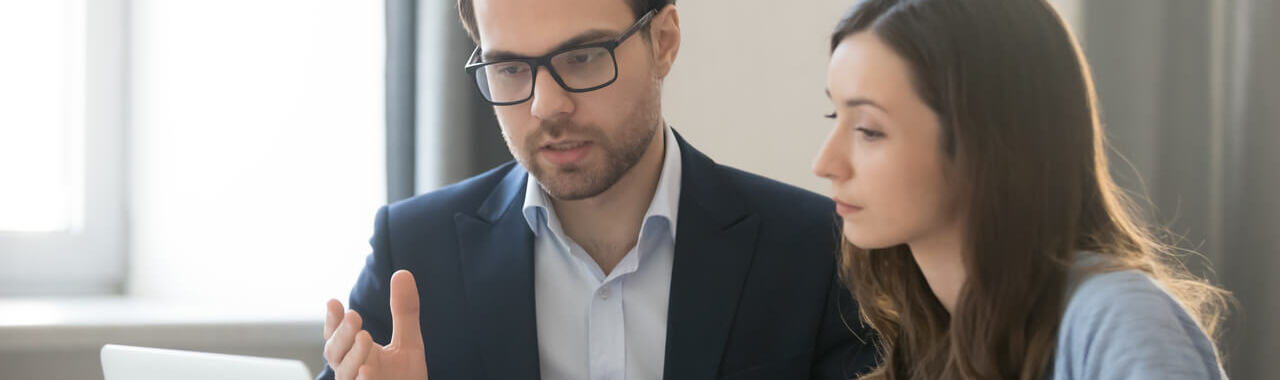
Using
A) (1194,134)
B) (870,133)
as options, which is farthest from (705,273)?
(1194,134)

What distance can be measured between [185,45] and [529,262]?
1124mm

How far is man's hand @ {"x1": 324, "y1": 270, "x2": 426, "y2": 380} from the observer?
1.12 meters

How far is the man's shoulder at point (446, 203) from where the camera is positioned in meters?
1.56

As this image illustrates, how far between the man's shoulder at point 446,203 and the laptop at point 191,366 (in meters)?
0.45

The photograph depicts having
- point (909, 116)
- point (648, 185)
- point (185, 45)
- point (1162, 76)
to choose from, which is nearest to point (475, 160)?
point (648, 185)

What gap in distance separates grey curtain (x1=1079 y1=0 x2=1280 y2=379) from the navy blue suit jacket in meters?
0.90

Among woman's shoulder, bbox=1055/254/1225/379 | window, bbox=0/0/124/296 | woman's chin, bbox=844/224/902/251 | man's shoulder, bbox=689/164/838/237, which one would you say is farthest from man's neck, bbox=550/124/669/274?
window, bbox=0/0/124/296

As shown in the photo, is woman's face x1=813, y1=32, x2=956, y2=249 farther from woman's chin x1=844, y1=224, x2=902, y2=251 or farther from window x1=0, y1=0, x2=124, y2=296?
window x1=0, y1=0, x2=124, y2=296

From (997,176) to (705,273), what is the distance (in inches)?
21.6

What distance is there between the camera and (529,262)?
1.49 metres

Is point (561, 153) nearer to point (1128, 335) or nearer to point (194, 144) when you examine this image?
point (1128, 335)

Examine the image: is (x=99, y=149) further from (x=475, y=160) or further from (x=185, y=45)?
(x=475, y=160)

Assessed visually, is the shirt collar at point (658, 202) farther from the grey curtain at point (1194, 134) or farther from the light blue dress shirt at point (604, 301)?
the grey curtain at point (1194, 134)

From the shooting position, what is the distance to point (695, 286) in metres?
1.45
